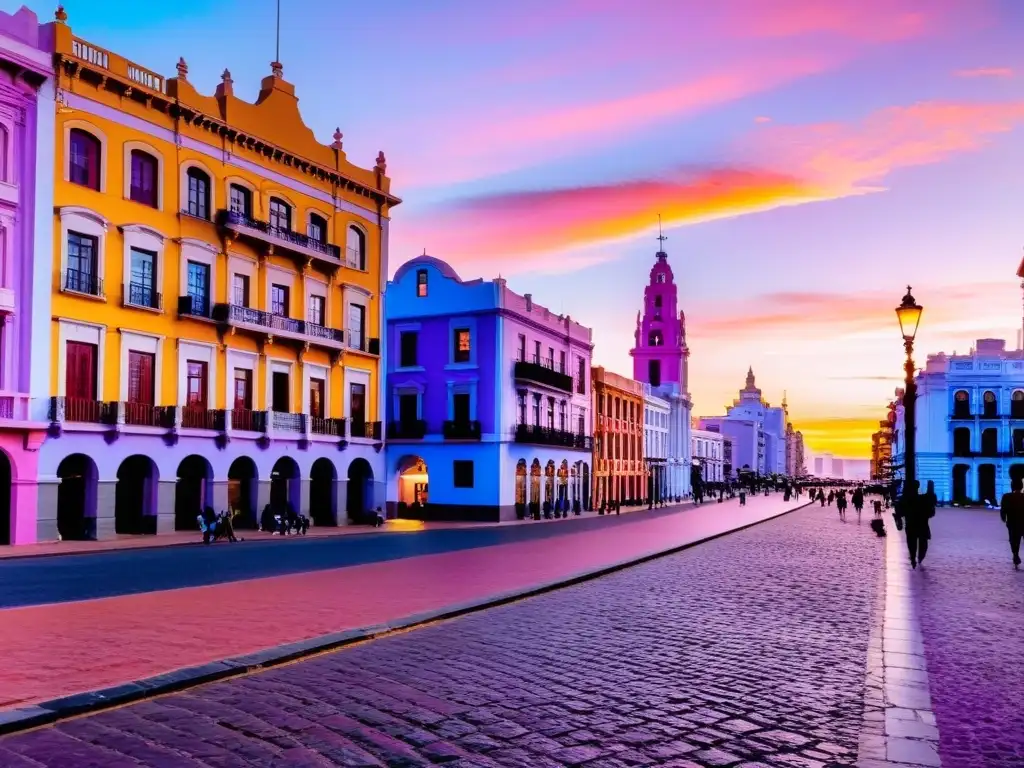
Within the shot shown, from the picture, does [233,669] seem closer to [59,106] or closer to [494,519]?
[59,106]

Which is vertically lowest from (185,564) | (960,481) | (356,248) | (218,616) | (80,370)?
(960,481)

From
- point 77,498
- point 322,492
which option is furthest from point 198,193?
point 322,492

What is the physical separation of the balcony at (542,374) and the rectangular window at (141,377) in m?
22.1

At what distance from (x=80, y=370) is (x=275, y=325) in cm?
811

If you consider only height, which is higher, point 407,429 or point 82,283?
point 82,283

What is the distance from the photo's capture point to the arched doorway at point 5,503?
86.1 ft

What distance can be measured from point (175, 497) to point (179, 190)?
10.5 metres

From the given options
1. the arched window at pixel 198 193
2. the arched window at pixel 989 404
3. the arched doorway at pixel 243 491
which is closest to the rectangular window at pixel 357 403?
the arched doorway at pixel 243 491

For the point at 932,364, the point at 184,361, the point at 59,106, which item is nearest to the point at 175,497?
the point at 184,361

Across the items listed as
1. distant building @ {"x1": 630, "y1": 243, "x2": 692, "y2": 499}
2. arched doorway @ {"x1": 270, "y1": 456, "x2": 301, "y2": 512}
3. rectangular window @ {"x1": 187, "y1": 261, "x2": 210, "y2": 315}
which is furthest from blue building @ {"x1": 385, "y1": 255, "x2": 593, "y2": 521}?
distant building @ {"x1": 630, "y1": 243, "x2": 692, "y2": 499}

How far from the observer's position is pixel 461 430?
48406 millimetres

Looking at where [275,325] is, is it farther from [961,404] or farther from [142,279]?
[961,404]

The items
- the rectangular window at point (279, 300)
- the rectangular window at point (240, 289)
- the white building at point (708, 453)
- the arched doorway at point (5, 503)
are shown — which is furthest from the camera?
the white building at point (708, 453)

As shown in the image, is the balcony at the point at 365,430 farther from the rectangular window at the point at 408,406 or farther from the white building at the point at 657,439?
the white building at the point at 657,439
